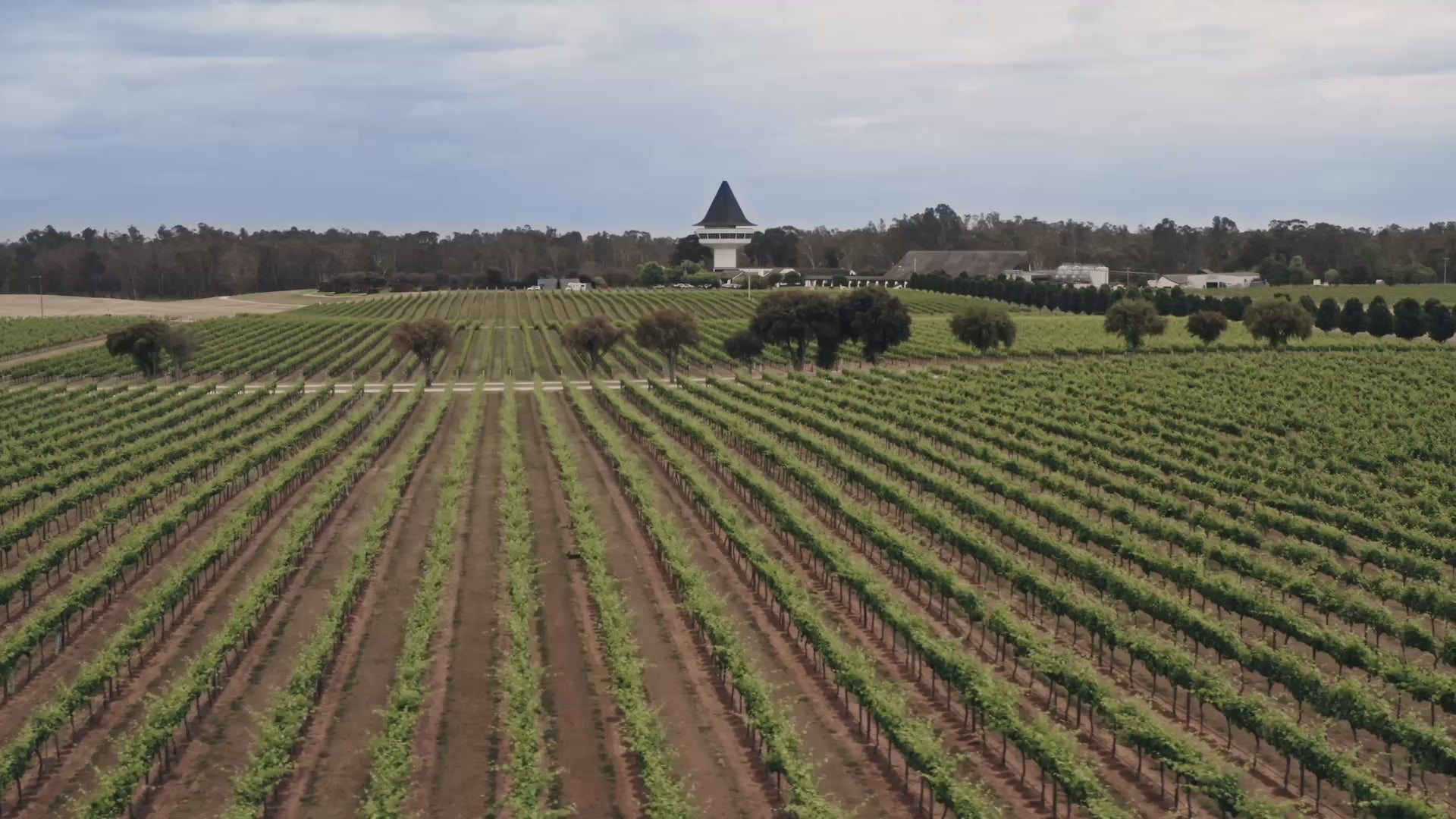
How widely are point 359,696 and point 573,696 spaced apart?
14.0 feet

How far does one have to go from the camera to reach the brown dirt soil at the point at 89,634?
2570cm

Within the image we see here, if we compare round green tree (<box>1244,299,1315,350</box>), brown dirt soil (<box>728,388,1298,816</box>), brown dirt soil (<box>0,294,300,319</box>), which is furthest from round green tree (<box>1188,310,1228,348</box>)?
brown dirt soil (<box>0,294,300,319</box>)

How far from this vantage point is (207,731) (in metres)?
24.4

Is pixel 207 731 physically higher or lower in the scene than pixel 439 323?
lower

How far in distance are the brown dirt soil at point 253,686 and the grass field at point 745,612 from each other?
0.10m

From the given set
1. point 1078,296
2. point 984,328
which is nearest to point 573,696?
point 984,328

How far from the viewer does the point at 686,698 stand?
25781 mm

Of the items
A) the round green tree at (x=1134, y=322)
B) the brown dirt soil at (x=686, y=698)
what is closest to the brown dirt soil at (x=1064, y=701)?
the brown dirt soil at (x=686, y=698)

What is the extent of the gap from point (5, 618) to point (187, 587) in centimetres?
424

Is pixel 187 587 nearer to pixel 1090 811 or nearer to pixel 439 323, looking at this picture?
pixel 1090 811

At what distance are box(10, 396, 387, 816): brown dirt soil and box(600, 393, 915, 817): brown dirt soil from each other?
11.9 m

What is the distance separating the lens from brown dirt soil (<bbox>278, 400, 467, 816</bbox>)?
858 inches

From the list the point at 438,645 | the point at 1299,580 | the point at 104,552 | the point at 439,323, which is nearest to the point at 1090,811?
the point at 1299,580

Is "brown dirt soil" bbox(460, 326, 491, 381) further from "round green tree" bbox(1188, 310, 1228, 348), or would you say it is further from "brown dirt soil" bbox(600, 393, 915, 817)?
"brown dirt soil" bbox(600, 393, 915, 817)
